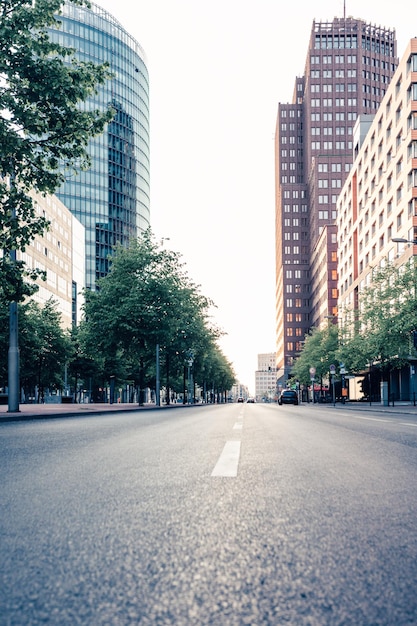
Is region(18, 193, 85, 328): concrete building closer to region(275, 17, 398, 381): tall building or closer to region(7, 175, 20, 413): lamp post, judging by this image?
region(275, 17, 398, 381): tall building

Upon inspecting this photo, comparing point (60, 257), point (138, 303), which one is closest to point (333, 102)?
point (60, 257)

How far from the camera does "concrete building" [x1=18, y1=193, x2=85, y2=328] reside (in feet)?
252

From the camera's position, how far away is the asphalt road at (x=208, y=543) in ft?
6.78

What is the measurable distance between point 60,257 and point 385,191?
46.3 meters

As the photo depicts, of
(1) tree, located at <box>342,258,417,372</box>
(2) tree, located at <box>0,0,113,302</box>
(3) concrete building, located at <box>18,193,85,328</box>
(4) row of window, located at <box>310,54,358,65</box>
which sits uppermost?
(4) row of window, located at <box>310,54,358,65</box>

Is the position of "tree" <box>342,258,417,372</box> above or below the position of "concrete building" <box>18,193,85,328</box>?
below

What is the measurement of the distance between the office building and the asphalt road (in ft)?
142

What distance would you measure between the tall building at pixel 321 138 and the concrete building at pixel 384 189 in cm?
3889

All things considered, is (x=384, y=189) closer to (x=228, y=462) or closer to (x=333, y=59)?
(x=228, y=462)

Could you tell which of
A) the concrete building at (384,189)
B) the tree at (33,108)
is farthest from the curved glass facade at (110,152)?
the tree at (33,108)

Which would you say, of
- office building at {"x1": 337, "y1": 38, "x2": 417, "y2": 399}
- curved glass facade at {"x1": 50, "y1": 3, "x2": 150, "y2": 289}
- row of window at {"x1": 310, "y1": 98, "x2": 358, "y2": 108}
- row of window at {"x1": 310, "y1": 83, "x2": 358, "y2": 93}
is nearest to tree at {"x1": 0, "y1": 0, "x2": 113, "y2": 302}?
office building at {"x1": 337, "y1": 38, "x2": 417, "y2": 399}

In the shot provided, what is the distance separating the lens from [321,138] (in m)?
139

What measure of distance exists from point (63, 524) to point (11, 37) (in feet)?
54.4

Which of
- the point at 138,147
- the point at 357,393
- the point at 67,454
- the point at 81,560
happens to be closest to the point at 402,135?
the point at 357,393
